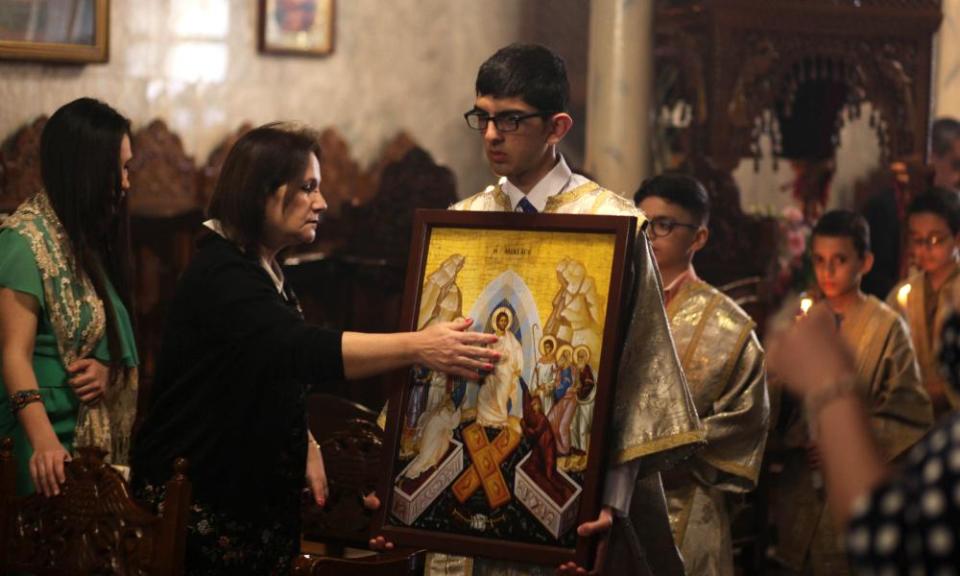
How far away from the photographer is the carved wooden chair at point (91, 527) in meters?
3.26

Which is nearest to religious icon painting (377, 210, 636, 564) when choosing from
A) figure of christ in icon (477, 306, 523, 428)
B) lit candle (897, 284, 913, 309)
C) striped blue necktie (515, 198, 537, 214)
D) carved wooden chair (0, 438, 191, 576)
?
figure of christ in icon (477, 306, 523, 428)

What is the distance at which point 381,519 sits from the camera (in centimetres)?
338

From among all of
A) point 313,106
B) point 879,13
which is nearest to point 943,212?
point 879,13

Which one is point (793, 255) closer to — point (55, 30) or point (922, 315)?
point (922, 315)

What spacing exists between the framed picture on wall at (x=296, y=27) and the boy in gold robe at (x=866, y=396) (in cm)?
329

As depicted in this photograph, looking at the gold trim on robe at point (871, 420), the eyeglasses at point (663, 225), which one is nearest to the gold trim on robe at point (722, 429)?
the eyeglasses at point (663, 225)

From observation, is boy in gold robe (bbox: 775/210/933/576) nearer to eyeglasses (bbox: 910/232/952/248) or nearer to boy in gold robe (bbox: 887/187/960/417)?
boy in gold robe (bbox: 887/187/960/417)

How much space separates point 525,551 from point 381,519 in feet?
1.15

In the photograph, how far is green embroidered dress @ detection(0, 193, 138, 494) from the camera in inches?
152

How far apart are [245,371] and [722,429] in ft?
5.65

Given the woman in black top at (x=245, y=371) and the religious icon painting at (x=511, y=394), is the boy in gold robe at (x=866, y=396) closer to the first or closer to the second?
the religious icon painting at (x=511, y=394)

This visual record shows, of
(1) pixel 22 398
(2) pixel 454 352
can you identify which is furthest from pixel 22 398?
(2) pixel 454 352

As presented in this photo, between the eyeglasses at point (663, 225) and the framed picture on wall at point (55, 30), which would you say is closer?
the eyeglasses at point (663, 225)

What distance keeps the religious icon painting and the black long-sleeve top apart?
10.3 inches
